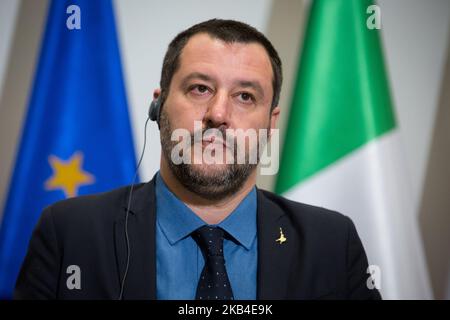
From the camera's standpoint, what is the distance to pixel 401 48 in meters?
1.71

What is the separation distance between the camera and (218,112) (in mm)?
1058

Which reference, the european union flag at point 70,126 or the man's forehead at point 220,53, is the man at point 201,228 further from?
Result: the european union flag at point 70,126

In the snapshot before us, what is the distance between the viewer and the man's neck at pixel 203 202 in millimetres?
1172

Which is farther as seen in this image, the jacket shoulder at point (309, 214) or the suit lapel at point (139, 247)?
the jacket shoulder at point (309, 214)

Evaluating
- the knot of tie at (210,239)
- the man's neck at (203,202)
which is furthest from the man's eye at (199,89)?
the knot of tie at (210,239)

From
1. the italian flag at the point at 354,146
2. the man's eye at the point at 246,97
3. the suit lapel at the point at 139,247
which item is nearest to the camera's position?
the suit lapel at the point at 139,247

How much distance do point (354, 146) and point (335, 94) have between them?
18cm

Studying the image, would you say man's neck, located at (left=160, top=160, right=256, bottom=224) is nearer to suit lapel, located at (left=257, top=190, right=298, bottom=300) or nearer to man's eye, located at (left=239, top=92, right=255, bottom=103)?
suit lapel, located at (left=257, top=190, right=298, bottom=300)

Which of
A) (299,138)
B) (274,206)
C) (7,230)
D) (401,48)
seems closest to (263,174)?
(299,138)

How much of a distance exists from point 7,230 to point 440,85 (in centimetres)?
159

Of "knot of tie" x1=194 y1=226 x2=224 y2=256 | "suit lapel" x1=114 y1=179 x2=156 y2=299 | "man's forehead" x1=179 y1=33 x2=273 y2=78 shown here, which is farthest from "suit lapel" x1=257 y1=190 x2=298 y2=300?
"man's forehead" x1=179 y1=33 x2=273 y2=78

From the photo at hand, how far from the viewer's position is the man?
41.9 inches

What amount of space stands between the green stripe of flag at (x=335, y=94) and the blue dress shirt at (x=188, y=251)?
0.43 metres

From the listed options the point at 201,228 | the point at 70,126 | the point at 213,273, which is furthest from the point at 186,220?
the point at 70,126
